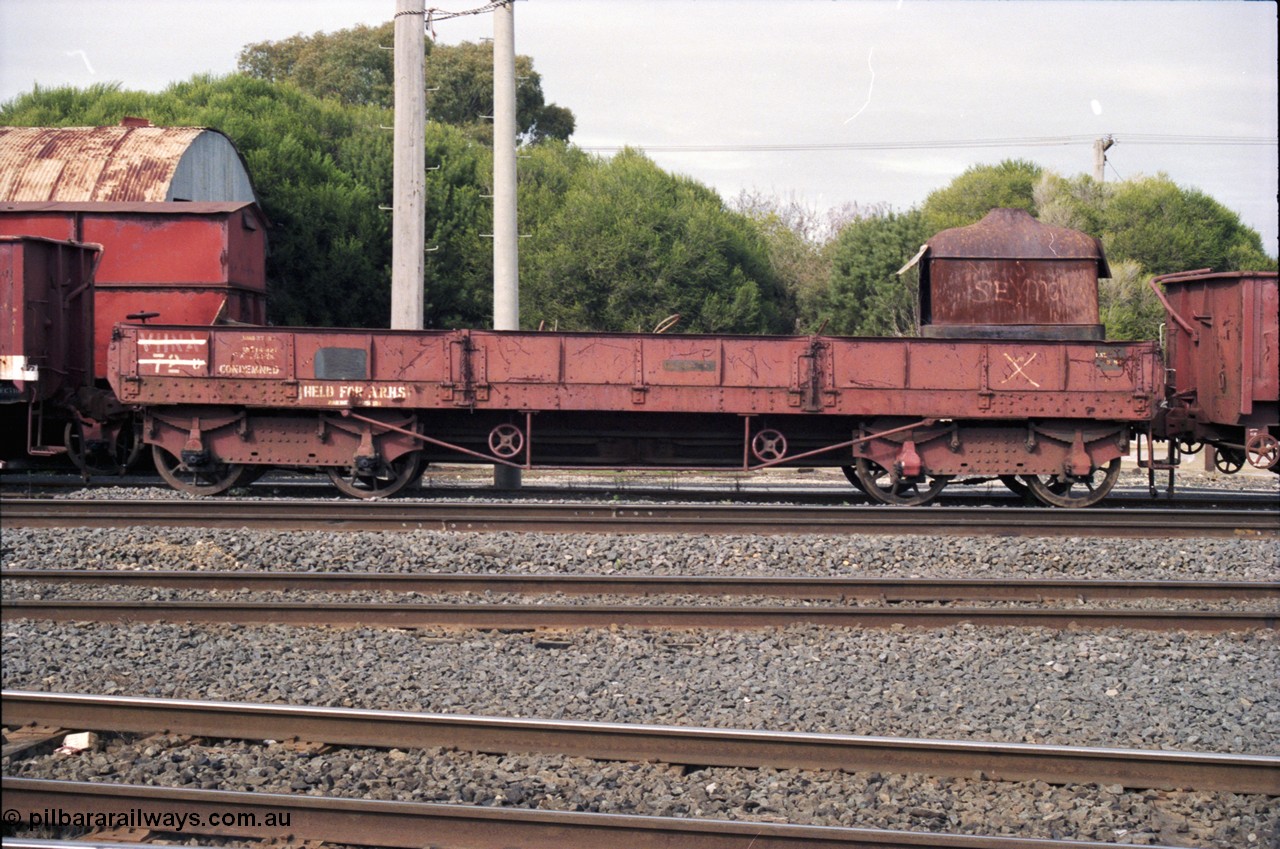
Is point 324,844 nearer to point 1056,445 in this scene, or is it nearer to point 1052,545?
point 1052,545

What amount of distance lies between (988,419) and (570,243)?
21.8 meters

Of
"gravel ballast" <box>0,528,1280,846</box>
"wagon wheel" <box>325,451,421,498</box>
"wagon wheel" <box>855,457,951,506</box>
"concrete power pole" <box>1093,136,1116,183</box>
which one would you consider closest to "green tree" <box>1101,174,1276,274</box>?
"concrete power pole" <box>1093,136,1116,183</box>

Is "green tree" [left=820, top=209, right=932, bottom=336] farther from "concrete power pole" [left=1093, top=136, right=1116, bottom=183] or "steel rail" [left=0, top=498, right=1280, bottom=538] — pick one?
"steel rail" [left=0, top=498, right=1280, bottom=538]

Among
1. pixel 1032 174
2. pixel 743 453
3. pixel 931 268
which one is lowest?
pixel 743 453

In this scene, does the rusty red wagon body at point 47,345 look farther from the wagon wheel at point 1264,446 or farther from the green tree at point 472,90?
the green tree at point 472,90

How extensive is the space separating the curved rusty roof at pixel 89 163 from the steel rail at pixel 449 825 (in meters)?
16.1

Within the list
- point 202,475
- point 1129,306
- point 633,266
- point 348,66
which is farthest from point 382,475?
point 348,66

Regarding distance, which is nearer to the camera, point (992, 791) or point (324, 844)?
point (324, 844)

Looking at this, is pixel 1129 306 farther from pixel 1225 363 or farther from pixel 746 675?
pixel 746 675

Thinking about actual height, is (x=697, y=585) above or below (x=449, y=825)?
above

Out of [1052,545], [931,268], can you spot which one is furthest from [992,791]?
[931,268]

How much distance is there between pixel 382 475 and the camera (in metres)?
13.0

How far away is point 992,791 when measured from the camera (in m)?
4.91

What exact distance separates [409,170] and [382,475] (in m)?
7.37
